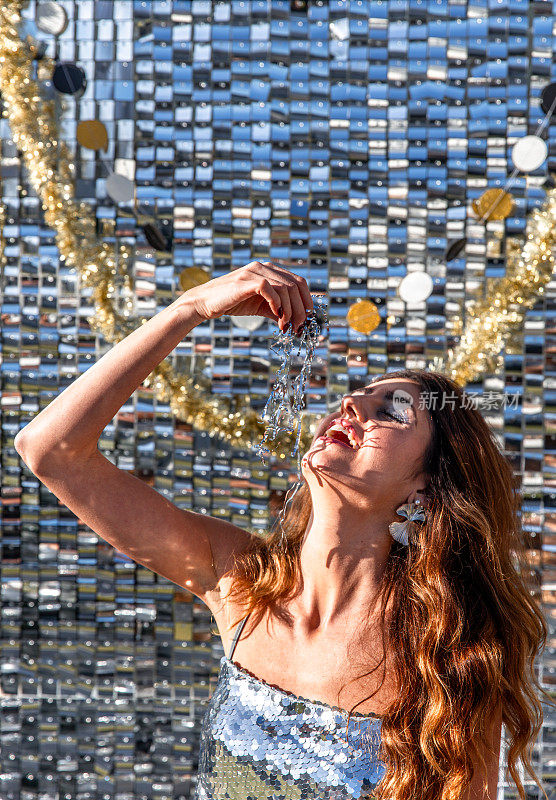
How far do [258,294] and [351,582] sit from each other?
0.44 metres

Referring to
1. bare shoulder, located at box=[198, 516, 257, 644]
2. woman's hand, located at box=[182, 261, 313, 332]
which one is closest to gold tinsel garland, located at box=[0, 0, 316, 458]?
bare shoulder, located at box=[198, 516, 257, 644]

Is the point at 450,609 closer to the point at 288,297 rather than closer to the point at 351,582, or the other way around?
the point at 351,582

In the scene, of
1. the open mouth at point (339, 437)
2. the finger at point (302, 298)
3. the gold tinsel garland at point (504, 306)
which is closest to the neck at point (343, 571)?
the open mouth at point (339, 437)

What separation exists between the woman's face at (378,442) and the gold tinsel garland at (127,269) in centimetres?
32

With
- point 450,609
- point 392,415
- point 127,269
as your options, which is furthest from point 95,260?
point 450,609

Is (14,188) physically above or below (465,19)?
below

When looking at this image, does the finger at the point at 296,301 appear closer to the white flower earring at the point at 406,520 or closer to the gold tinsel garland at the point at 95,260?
the white flower earring at the point at 406,520

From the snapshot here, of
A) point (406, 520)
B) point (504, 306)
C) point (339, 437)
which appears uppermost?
point (504, 306)

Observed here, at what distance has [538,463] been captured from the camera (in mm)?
1467

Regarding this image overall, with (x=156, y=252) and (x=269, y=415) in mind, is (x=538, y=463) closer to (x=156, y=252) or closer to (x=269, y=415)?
(x=269, y=415)

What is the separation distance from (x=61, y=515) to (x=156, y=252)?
1.80 ft

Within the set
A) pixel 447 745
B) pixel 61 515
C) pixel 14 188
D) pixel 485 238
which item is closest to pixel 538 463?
pixel 485 238

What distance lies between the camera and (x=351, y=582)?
112 cm

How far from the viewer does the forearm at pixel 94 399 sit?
3.35ft
